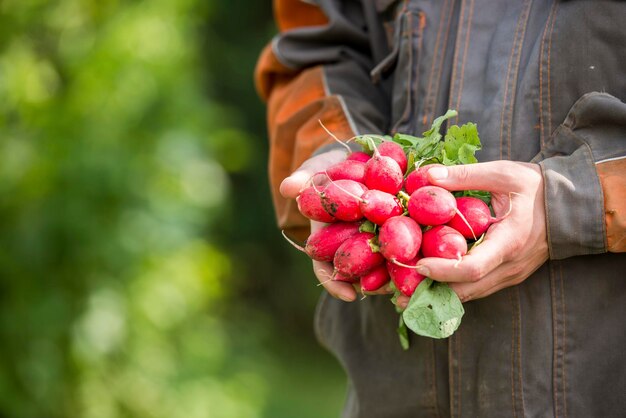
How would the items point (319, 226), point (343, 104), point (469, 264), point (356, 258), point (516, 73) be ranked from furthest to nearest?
point (343, 104), point (319, 226), point (516, 73), point (356, 258), point (469, 264)

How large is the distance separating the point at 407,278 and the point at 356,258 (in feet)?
0.35

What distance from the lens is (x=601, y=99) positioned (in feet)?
4.62

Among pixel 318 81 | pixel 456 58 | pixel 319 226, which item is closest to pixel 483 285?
pixel 319 226

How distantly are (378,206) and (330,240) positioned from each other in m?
0.14

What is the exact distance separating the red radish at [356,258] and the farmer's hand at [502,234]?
0.37 feet

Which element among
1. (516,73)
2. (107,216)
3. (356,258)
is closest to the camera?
(356,258)

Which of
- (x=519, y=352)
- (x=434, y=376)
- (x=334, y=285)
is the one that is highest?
(x=334, y=285)

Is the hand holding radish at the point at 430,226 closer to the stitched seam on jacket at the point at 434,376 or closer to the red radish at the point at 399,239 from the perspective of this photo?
the red radish at the point at 399,239

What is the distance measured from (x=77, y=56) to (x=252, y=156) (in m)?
2.66

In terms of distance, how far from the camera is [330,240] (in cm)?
151

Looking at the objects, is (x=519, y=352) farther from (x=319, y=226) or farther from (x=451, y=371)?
(x=319, y=226)

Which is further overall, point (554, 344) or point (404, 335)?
point (404, 335)

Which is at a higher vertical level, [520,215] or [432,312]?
[520,215]

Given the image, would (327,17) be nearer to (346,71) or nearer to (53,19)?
(346,71)
